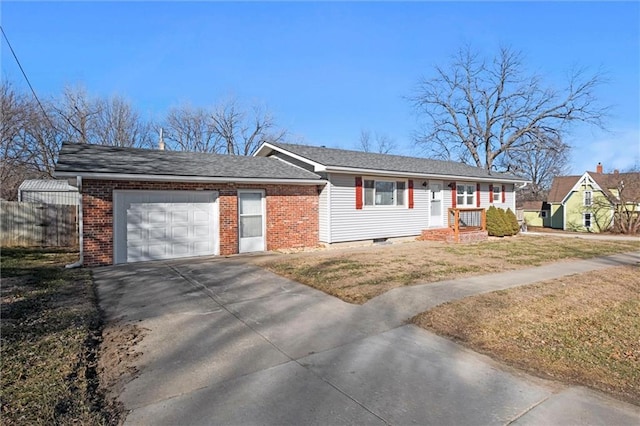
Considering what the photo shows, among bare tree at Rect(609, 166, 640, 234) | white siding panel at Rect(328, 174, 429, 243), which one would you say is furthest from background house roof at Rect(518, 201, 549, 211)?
white siding panel at Rect(328, 174, 429, 243)

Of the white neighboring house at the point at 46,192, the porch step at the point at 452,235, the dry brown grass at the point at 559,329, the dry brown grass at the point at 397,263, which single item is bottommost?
the dry brown grass at the point at 559,329

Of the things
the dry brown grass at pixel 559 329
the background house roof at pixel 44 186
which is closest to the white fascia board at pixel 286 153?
the dry brown grass at pixel 559 329

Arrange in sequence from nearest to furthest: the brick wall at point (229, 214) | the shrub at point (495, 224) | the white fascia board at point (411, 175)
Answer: the brick wall at point (229, 214), the white fascia board at point (411, 175), the shrub at point (495, 224)

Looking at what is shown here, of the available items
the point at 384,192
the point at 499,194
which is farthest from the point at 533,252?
the point at 499,194

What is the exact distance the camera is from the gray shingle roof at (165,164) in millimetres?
9703

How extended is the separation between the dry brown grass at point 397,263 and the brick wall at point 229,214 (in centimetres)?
122

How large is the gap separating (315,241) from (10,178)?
78.8 feet

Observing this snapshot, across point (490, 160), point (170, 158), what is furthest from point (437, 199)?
point (490, 160)

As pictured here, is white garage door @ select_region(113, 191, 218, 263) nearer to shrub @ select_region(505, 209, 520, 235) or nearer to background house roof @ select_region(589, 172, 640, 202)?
shrub @ select_region(505, 209, 520, 235)

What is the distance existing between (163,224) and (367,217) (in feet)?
24.2

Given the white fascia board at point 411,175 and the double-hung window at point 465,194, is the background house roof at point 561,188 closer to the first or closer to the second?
the white fascia board at point 411,175

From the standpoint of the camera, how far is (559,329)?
16.3 ft

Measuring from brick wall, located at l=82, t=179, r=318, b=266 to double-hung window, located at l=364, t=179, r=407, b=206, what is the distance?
2.20 metres

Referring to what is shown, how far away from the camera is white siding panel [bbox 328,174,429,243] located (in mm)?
13406
